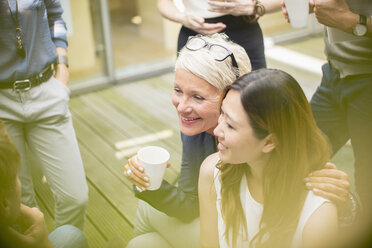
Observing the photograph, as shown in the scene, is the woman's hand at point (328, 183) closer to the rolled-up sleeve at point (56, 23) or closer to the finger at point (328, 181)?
the finger at point (328, 181)

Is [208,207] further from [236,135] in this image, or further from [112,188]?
[112,188]

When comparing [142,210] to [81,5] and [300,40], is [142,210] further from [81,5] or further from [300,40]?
[300,40]

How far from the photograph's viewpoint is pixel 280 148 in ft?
3.15

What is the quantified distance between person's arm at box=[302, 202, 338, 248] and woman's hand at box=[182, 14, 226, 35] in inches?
39.2

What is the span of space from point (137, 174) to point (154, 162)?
0.06 metres

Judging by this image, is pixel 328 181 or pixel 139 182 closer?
pixel 328 181

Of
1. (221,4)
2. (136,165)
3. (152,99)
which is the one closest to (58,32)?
(221,4)

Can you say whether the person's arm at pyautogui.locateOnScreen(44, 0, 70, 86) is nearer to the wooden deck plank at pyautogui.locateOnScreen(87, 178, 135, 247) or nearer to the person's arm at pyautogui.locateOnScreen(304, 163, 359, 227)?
the wooden deck plank at pyautogui.locateOnScreen(87, 178, 135, 247)

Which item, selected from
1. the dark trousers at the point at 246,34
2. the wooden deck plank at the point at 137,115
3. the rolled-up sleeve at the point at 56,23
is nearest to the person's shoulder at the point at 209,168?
the dark trousers at the point at 246,34

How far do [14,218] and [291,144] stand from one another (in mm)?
604

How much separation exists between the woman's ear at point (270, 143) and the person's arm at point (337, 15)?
56cm

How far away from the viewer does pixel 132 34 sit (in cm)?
428

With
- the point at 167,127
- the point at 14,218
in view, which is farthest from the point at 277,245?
the point at 167,127

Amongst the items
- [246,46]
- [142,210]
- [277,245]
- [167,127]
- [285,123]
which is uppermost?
[285,123]
